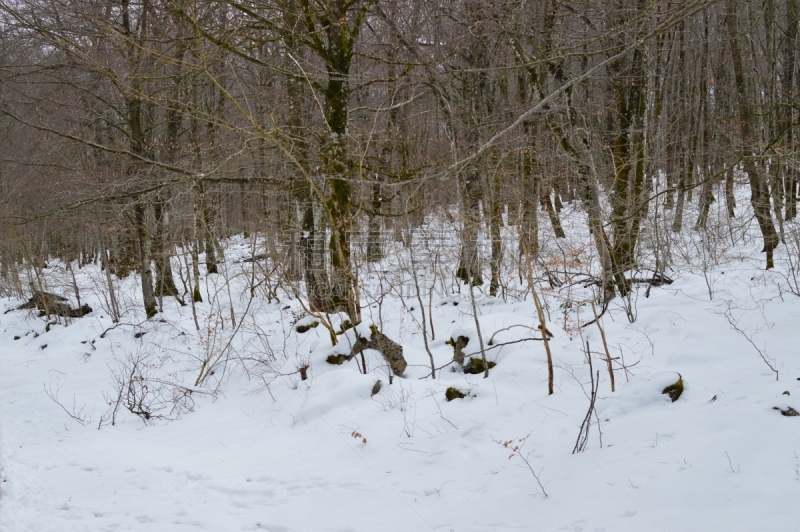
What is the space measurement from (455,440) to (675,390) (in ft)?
6.60

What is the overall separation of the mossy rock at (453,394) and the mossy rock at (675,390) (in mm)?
1955

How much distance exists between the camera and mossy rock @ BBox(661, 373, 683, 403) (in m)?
4.61

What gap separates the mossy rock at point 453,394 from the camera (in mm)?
5598

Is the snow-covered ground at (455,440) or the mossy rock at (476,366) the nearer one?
the snow-covered ground at (455,440)

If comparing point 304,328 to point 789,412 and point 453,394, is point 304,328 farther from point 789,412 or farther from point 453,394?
point 789,412

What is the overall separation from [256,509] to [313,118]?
29.1ft

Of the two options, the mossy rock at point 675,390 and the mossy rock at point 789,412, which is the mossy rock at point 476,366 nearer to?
the mossy rock at point 675,390

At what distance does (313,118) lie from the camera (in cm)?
1141

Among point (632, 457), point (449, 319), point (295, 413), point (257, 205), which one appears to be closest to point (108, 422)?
point (295, 413)

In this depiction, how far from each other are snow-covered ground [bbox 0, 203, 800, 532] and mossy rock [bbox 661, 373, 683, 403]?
0.07 m

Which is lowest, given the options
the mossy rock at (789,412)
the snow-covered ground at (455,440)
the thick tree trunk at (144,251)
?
the snow-covered ground at (455,440)

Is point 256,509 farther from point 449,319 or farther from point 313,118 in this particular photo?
point 313,118

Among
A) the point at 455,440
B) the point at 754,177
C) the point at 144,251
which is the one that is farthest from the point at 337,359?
the point at 754,177

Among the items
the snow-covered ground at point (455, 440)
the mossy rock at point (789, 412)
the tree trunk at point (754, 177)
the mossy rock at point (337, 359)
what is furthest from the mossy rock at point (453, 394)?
the tree trunk at point (754, 177)
